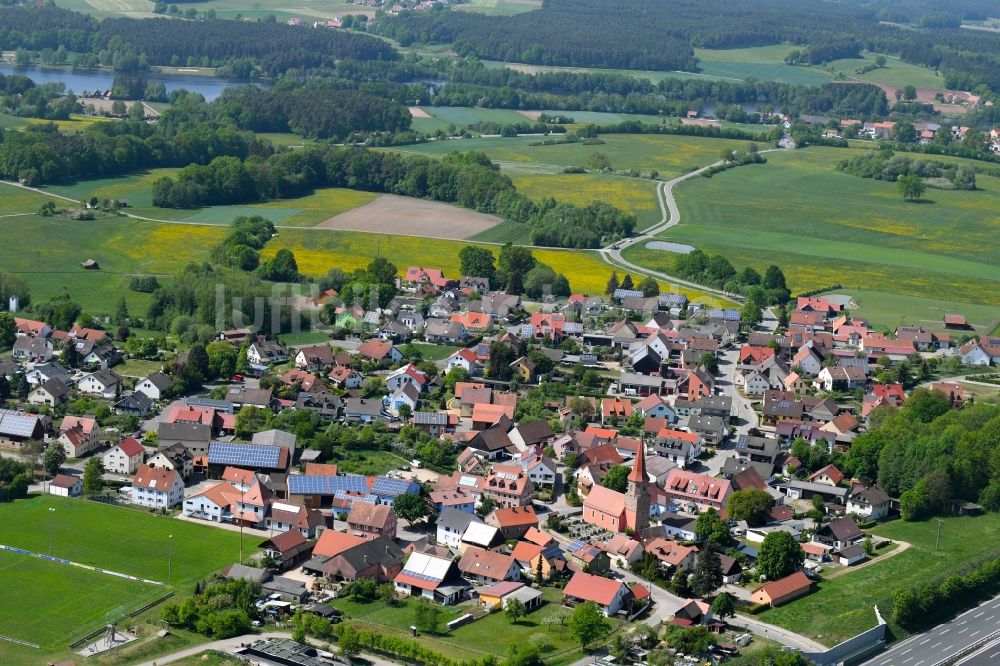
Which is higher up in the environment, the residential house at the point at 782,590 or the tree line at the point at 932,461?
the tree line at the point at 932,461

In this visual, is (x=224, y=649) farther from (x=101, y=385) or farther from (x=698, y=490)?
(x=101, y=385)

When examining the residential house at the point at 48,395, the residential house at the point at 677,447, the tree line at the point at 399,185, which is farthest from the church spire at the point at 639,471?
the tree line at the point at 399,185

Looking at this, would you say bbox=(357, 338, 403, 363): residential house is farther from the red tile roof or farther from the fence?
the fence

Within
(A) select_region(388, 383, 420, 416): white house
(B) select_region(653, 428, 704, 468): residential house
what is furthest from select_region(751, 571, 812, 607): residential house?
(A) select_region(388, 383, 420, 416): white house

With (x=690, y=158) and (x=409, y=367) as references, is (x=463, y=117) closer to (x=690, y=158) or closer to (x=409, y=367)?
(x=690, y=158)

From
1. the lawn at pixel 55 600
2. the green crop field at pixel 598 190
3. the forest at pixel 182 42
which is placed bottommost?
the lawn at pixel 55 600

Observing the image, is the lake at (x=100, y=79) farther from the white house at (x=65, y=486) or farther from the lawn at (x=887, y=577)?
the lawn at (x=887, y=577)

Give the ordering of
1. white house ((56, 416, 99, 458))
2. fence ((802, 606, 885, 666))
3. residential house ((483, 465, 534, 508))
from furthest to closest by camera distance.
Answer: white house ((56, 416, 99, 458)), residential house ((483, 465, 534, 508)), fence ((802, 606, 885, 666))
